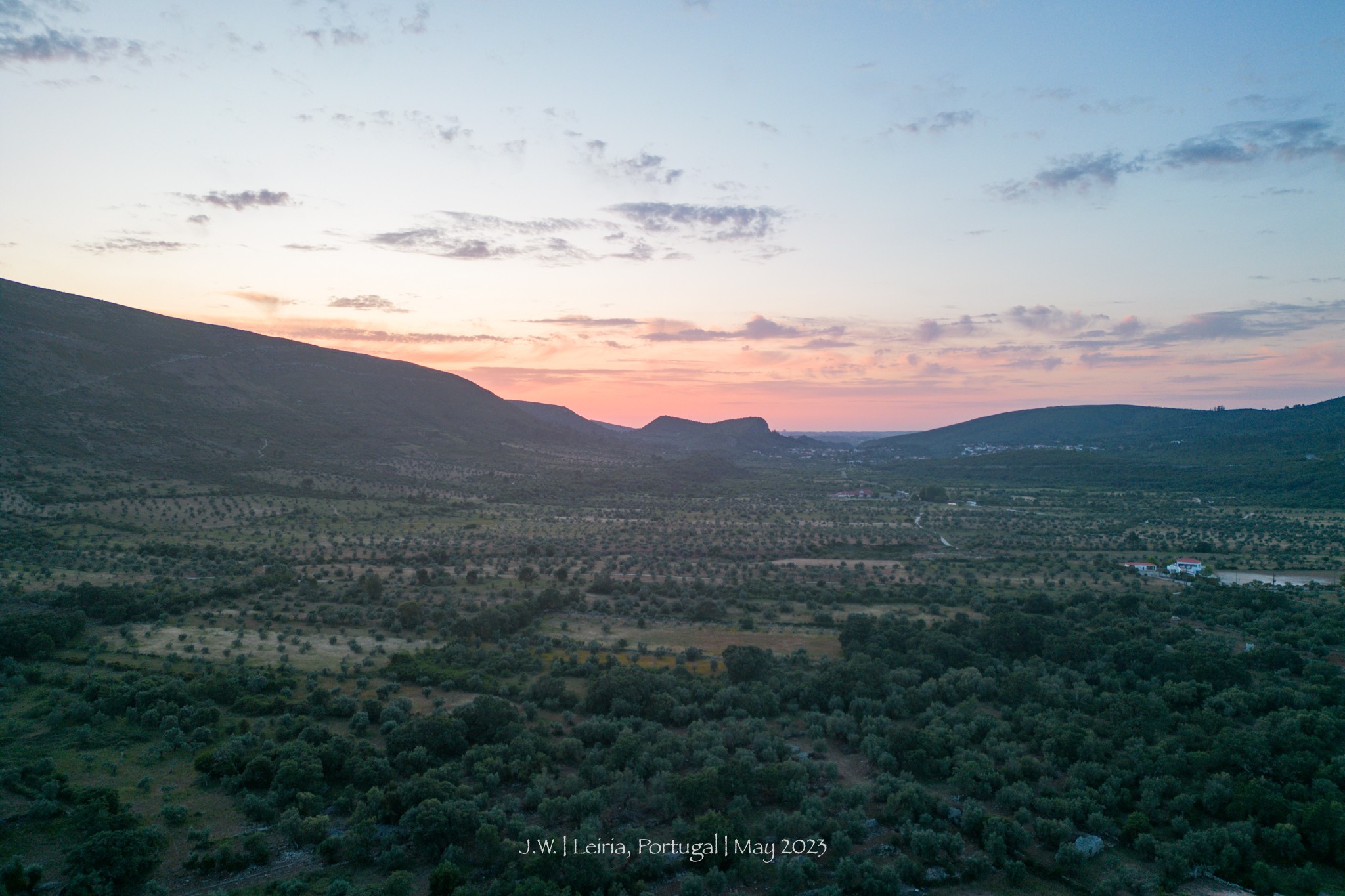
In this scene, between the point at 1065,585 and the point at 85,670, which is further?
the point at 1065,585

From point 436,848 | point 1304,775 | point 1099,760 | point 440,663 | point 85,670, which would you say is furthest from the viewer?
point 440,663

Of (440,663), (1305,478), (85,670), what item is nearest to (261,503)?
(85,670)

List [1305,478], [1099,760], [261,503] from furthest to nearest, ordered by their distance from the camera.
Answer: [1305,478] → [261,503] → [1099,760]

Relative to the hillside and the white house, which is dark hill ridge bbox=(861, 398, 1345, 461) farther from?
the white house

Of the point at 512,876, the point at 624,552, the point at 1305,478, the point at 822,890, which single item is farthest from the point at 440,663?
the point at 1305,478

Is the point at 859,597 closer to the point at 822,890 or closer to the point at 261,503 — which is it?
the point at 822,890

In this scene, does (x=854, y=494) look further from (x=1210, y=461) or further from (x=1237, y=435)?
(x=1237, y=435)

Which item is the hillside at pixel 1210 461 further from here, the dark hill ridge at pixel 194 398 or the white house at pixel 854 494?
the dark hill ridge at pixel 194 398

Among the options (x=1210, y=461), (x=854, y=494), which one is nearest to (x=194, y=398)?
(x=854, y=494)
